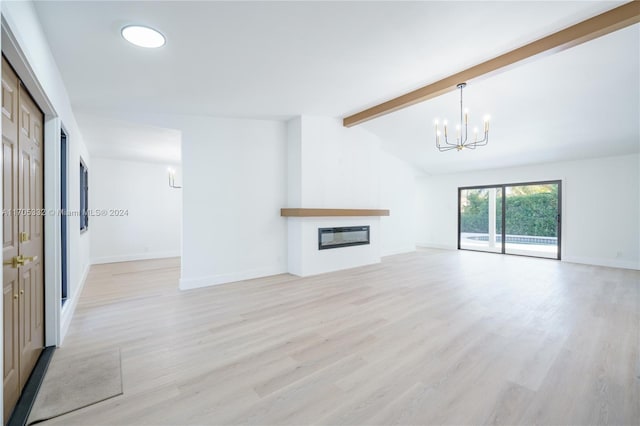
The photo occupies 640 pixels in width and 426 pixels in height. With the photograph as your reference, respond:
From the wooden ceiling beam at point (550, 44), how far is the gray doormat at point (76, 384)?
14.5ft

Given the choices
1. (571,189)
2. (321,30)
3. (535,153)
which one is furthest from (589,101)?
(321,30)

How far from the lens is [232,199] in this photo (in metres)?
4.60

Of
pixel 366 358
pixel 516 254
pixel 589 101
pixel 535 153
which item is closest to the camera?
pixel 366 358

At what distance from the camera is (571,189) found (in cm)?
632

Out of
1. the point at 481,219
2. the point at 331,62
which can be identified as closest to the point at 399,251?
the point at 481,219

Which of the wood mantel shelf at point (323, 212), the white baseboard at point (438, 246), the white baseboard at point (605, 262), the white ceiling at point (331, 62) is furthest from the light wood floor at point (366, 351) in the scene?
the white baseboard at point (438, 246)

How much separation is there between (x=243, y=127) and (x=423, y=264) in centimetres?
443

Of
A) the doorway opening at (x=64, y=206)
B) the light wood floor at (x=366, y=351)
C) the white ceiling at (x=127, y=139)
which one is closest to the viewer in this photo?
the light wood floor at (x=366, y=351)

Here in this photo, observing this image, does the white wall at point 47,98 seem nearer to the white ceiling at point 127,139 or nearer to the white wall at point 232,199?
the white ceiling at point 127,139

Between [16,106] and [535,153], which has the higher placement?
[535,153]

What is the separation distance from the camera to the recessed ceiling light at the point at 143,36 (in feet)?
7.51

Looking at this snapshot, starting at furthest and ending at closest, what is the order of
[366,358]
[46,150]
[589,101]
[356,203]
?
[356,203] → [589,101] → [46,150] → [366,358]

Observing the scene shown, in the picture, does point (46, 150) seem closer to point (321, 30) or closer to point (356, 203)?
point (321, 30)

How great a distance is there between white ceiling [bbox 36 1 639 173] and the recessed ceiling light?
0.22 ft
